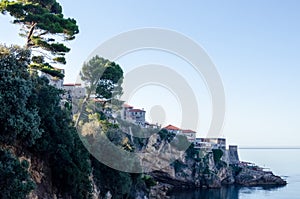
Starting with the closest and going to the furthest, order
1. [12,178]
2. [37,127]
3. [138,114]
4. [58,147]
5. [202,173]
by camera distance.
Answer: [12,178] < [37,127] < [58,147] < [202,173] < [138,114]

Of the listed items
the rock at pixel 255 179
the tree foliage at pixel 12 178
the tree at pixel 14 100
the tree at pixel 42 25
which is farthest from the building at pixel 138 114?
the tree foliage at pixel 12 178

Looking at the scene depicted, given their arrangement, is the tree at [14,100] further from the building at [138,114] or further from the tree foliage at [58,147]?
the building at [138,114]

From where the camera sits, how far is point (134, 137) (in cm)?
4638

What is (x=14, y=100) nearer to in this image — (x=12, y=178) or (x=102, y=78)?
(x=12, y=178)

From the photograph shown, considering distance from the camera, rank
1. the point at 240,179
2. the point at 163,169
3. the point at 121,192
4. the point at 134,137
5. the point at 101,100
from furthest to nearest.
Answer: the point at 240,179
the point at 163,169
the point at 134,137
the point at 101,100
the point at 121,192

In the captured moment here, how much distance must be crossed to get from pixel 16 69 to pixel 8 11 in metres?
6.57

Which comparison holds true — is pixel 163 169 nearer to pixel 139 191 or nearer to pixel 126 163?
pixel 139 191

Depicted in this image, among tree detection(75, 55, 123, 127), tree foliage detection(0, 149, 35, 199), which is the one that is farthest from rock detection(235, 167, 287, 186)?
tree foliage detection(0, 149, 35, 199)

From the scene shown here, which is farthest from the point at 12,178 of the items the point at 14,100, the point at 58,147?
the point at 58,147

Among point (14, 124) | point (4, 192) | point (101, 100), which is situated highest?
point (101, 100)

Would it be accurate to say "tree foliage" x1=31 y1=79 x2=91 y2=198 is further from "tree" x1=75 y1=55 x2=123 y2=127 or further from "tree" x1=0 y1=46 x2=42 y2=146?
"tree" x1=75 y1=55 x2=123 y2=127

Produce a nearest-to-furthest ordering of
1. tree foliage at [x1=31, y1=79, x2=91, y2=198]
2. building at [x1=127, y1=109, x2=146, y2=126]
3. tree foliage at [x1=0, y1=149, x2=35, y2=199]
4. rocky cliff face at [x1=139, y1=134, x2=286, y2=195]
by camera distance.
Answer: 1. tree foliage at [x1=0, y1=149, x2=35, y2=199]
2. tree foliage at [x1=31, y1=79, x2=91, y2=198]
3. rocky cliff face at [x1=139, y1=134, x2=286, y2=195]
4. building at [x1=127, y1=109, x2=146, y2=126]

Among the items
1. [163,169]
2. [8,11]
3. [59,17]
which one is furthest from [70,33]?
[163,169]

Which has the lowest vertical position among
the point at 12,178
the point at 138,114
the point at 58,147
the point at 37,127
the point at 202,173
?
the point at 12,178
